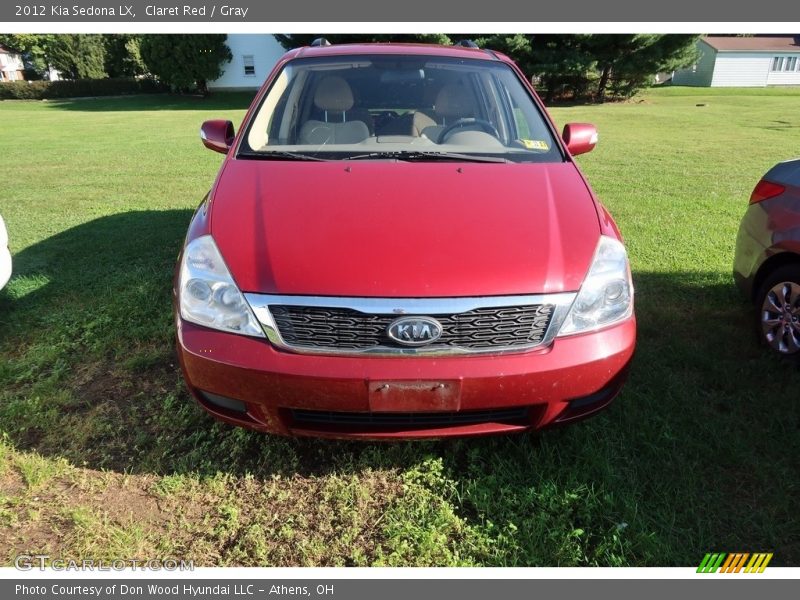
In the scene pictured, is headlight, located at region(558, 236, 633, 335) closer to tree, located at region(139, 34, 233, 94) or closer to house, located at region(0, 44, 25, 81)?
tree, located at region(139, 34, 233, 94)

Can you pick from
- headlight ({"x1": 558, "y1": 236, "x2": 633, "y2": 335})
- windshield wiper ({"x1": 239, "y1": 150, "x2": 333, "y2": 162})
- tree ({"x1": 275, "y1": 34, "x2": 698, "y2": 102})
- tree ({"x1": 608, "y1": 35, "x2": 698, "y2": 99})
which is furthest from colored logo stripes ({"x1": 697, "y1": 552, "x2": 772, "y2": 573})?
tree ({"x1": 608, "y1": 35, "x2": 698, "y2": 99})

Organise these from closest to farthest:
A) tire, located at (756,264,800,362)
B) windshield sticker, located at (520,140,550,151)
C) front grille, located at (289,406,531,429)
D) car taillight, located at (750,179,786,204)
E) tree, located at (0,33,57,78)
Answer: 1. front grille, located at (289,406,531,429)
2. windshield sticker, located at (520,140,550,151)
3. tire, located at (756,264,800,362)
4. car taillight, located at (750,179,786,204)
5. tree, located at (0,33,57,78)

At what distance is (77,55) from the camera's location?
41.9m

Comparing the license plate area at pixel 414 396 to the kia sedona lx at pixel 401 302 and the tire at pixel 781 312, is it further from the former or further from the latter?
the tire at pixel 781 312

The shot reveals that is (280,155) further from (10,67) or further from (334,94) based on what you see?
(10,67)

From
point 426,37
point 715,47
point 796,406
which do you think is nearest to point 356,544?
point 796,406

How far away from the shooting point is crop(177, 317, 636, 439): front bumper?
1.98 metres

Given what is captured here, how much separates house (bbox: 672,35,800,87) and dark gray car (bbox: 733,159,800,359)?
50.3m

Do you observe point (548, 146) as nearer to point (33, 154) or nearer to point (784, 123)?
point (33, 154)

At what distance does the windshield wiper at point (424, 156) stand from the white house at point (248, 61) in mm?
40819

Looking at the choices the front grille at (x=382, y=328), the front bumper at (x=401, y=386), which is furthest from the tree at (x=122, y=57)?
the front grille at (x=382, y=328)

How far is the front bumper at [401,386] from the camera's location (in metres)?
1.98

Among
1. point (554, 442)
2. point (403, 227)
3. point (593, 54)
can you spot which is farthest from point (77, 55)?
point (554, 442)

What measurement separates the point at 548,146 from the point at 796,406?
1874 mm
